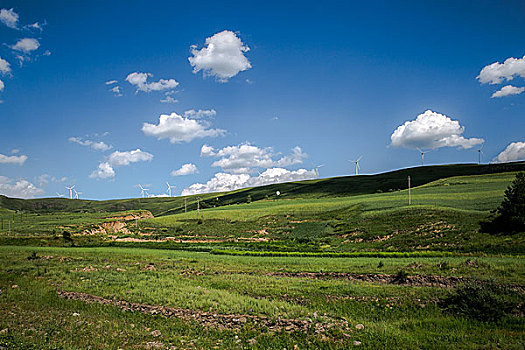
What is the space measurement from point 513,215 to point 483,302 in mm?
35035

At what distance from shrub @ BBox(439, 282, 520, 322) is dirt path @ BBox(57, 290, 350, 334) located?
5831mm

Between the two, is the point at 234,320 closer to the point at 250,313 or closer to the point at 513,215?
the point at 250,313

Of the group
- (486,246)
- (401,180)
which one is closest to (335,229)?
(486,246)

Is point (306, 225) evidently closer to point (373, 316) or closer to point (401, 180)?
point (373, 316)

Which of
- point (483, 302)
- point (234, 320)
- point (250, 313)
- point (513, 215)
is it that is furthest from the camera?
point (513, 215)

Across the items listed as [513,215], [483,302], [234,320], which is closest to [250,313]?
[234,320]

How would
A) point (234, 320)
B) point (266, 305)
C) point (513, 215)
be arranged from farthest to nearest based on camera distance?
A: point (513, 215) → point (266, 305) → point (234, 320)

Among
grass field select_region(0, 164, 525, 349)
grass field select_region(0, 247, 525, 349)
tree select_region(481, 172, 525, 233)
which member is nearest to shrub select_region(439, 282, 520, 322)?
grass field select_region(0, 164, 525, 349)

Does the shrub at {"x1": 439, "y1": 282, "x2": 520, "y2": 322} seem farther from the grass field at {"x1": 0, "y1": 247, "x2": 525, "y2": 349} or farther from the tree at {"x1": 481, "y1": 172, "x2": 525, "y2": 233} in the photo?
the tree at {"x1": 481, "y1": 172, "x2": 525, "y2": 233}

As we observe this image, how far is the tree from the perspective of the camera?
132 feet

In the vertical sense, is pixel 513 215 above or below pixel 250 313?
above

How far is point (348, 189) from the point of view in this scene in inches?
6363

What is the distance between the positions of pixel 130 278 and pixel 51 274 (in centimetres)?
801

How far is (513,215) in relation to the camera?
Answer: 4094cm
